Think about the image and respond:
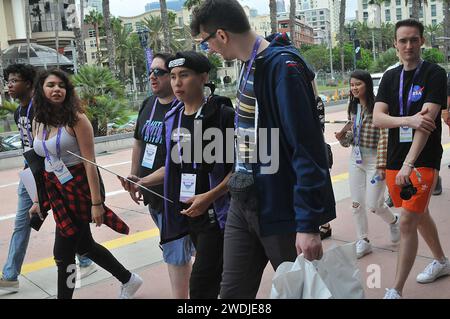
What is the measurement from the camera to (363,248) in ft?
15.0

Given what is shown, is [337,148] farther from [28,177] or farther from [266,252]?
[266,252]

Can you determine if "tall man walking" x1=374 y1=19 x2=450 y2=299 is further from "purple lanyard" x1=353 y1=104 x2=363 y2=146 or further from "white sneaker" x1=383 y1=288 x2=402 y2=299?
"purple lanyard" x1=353 y1=104 x2=363 y2=146

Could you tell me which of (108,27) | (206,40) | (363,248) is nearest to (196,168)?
(206,40)

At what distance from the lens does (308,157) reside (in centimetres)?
215

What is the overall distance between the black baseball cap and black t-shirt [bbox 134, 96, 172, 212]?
49cm

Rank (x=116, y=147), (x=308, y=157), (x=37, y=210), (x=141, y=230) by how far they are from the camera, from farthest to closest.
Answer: (x=116, y=147) < (x=141, y=230) < (x=37, y=210) < (x=308, y=157)

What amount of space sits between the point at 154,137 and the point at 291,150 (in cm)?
150

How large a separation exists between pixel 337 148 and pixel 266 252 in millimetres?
9496

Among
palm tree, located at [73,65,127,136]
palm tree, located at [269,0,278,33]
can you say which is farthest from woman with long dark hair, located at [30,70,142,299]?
palm tree, located at [269,0,278,33]

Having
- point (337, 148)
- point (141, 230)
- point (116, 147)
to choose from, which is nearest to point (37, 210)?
point (141, 230)

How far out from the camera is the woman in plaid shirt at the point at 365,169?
15.0ft

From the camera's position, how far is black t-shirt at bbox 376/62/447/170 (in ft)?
10.9

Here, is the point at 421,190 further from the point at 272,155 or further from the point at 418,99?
the point at 272,155

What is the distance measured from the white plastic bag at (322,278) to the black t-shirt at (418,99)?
1501mm
